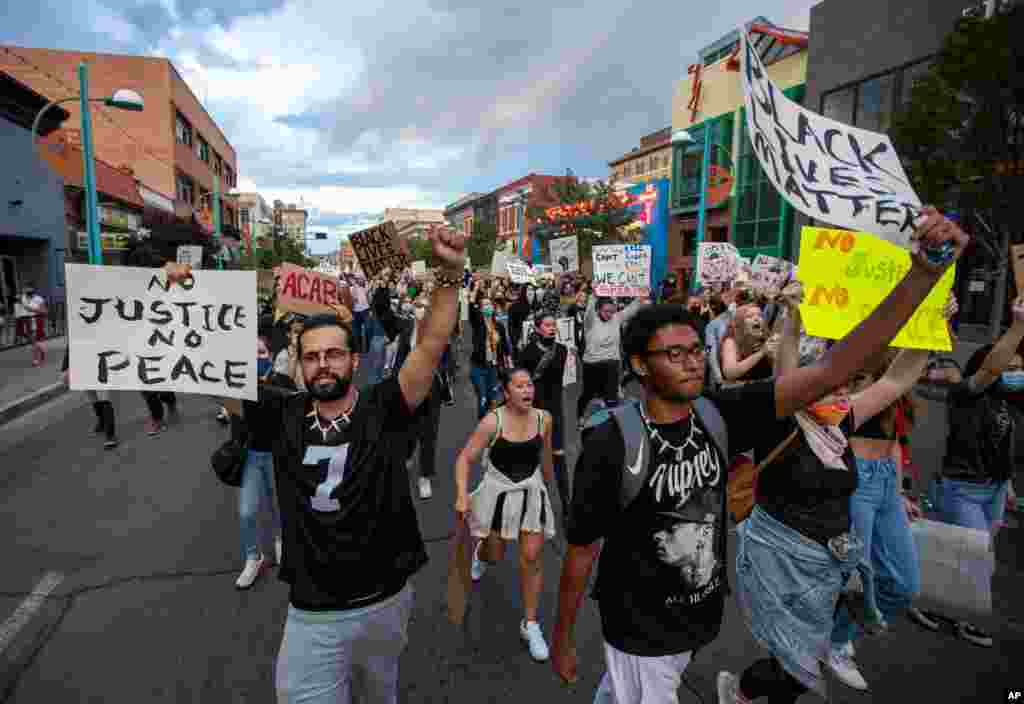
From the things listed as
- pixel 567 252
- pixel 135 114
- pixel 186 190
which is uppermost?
pixel 135 114

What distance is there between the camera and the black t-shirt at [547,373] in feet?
18.8

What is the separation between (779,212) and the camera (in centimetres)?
2478

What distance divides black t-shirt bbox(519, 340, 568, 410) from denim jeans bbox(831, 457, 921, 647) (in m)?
2.96

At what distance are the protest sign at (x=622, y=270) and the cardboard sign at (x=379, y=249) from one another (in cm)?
440

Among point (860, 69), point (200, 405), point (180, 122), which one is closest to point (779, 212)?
point (860, 69)

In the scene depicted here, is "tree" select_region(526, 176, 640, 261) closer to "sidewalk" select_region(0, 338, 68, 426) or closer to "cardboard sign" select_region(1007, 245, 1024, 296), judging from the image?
"sidewalk" select_region(0, 338, 68, 426)

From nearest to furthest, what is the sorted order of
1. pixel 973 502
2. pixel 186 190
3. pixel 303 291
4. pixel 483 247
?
pixel 973 502 < pixel 303 291 < pixel 186 190 < pixel 483 247

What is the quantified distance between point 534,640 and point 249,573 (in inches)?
80.8

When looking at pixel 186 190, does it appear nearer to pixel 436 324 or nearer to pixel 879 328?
pixel 436 324

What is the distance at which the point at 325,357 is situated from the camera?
86.4 inches

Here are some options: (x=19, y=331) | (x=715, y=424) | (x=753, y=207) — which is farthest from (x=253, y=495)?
(x=753, y=207)

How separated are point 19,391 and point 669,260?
30.3 meters

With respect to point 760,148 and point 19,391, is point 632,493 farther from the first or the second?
point 19,391

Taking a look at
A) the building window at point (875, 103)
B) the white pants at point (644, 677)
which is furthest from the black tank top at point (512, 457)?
the building window at point (875, 103)
